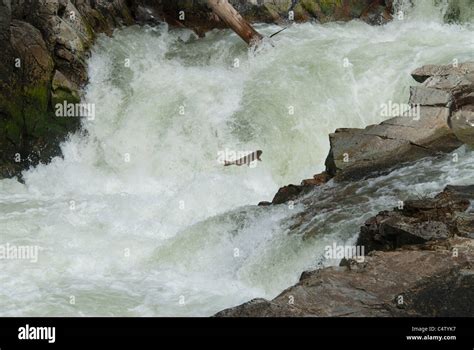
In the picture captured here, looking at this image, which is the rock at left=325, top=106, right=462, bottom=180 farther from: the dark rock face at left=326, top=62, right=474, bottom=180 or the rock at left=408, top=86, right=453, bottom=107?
the rock at left=408, top=86, right=453, bottom=107

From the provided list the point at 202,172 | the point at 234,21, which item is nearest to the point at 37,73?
the point at 202,172

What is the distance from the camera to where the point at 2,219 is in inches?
415

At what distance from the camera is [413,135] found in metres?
9.91

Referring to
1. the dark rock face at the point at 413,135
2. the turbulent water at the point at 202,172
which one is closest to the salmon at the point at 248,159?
the turbulent water at the point at 202,172

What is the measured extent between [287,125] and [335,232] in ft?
15.6

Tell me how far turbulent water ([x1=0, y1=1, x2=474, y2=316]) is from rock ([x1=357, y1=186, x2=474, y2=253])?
1.20ft

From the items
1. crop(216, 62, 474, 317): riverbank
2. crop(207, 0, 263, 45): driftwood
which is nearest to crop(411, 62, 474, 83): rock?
crop(216, 62, 474, 317): riverbank

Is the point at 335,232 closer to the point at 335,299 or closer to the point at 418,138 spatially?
the point at 335,299

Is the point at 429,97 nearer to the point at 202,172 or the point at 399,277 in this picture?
the point at 202,172

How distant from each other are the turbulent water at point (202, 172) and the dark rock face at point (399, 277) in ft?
2.16

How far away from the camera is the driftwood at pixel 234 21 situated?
14.4m

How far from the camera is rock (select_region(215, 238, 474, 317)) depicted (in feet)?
19.4

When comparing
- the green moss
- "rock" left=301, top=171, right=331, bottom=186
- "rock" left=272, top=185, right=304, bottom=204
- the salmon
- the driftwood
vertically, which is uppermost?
the green moss
